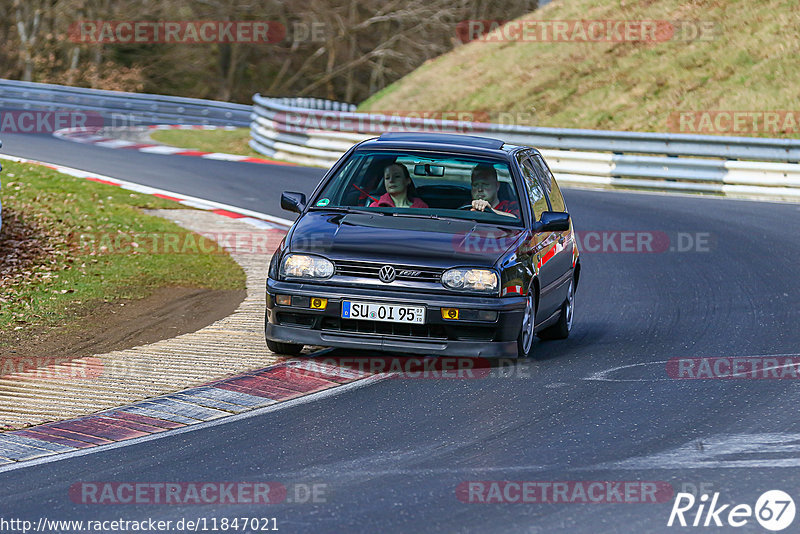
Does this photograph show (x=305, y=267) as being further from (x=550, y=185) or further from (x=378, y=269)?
(x=550, y=185)

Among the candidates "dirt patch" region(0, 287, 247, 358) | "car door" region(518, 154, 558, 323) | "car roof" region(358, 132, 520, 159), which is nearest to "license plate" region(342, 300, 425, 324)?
"car door" region(518, 154, 558, 323)

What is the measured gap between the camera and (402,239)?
8.45m

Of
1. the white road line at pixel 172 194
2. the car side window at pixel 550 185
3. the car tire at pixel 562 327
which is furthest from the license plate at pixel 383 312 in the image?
the white road line at pixel 172 194

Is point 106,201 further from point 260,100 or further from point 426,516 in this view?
point 426,516

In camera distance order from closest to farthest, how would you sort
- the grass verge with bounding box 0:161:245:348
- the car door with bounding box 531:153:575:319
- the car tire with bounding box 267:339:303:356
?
the car tire with bounding box 267:339:303:356 → the car door with bounding box 531:153:575:319 → the grass verge with bounding box 0:161:245:348

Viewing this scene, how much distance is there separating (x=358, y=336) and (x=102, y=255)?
18.9 feet

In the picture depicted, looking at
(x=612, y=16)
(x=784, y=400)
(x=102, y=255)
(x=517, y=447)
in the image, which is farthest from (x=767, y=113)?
(x=517, y=447)

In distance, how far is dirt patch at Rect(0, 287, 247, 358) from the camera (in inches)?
369

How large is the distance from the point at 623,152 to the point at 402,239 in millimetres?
14101

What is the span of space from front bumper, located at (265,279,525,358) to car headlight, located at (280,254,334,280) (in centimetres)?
8

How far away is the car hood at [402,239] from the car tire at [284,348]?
728 mm

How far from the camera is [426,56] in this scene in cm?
4725

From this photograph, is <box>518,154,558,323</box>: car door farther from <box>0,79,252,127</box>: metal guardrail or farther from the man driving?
<box>0,79,252,127</box>: metal guardrail

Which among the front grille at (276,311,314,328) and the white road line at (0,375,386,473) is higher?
the front grille at (276,311,314,328)
